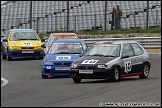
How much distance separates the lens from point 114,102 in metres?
12.1

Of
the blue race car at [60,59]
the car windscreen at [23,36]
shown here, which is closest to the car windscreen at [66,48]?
the blue race car at [60,59]

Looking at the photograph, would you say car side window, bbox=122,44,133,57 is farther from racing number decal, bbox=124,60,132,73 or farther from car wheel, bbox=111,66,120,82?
car wheel, bbox=111,66,120,82

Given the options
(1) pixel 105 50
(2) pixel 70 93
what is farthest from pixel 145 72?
(2) pixel 70 93

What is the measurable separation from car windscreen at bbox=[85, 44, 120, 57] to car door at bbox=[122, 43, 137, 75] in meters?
0.27

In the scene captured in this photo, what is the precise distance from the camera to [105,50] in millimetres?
19266

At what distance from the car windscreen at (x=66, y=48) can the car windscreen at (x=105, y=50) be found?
224 centimetres

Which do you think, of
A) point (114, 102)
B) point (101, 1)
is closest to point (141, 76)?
point (114, 102)

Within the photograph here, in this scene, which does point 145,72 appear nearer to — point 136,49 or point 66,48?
point 136,49

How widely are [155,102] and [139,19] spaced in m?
28.3

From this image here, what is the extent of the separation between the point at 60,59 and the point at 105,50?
2.21m

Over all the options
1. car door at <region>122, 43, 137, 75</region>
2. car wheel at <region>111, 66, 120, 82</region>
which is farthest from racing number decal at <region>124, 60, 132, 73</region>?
car wheel at <region>111, 66, 120, 82</region>

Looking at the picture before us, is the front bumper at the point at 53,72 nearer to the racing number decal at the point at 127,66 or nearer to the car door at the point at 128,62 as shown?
the car door at the point at 128,62

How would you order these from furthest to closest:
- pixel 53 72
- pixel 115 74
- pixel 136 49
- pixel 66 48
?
pixel 66 48 < pixel 53 72 < pixel 136 49 < pixel 115 74

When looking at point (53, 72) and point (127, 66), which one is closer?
point (127, 66)
